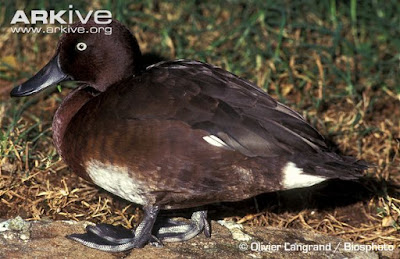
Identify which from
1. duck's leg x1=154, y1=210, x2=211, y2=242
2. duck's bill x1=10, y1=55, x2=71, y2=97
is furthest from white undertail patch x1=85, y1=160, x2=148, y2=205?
duck's bill x1=10, y1=55, x2=71, y2=97

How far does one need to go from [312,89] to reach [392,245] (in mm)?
1486

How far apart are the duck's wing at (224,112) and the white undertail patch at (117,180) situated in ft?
0.79

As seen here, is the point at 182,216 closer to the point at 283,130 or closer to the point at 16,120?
the point at 283,130

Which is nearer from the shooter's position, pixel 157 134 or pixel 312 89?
pixel 157 134

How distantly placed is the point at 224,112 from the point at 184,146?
22cm

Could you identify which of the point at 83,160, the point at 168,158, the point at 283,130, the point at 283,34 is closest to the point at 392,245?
the point at 283,130

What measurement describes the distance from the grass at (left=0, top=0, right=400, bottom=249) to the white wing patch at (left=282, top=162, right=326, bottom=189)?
60 centimetres

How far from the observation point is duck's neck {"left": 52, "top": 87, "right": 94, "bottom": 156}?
132 inches

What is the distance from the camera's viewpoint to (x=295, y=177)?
3109 millimetres

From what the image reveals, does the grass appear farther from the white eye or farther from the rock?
the white eye

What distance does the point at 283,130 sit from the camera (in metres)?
3.11

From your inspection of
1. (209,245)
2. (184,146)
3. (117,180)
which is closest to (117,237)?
(117,180)

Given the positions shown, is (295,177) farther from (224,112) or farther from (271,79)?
(271,79)

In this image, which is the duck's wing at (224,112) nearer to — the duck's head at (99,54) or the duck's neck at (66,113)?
the duck's head at (99,54)
